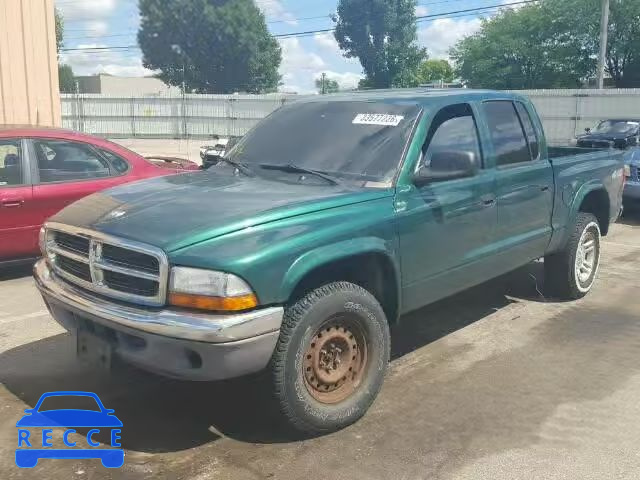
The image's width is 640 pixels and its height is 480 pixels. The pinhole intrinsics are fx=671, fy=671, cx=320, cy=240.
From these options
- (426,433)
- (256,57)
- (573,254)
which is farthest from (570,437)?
(256,57)

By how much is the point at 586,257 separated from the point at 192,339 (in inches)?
184

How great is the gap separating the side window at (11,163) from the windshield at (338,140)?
2855 mm

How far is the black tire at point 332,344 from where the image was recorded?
3371 millimetres

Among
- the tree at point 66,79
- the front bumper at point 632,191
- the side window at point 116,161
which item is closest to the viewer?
the side window at point 116,161

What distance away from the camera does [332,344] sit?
12.2 feet

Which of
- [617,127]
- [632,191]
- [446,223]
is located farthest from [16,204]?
[617,127]

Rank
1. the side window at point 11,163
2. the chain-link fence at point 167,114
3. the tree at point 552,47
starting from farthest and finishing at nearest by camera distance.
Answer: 1. the tree at point 552,47
2. the chain-link fence at point 167,114
3. the side window at point 11,163

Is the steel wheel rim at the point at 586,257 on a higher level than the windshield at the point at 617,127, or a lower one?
lower

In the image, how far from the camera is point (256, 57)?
67938 mm

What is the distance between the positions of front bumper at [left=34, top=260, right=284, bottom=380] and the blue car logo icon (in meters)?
0.56

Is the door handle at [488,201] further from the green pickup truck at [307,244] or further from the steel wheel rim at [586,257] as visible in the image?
the steel wheel rim at [586,257]

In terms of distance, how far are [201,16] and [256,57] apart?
694cm

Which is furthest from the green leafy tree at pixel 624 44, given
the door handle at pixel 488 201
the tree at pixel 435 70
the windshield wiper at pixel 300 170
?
the tree at pixel 435 70

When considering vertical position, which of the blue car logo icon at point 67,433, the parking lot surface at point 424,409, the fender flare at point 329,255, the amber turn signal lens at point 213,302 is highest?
the fender flare at point 329,255
